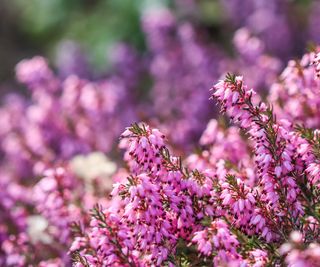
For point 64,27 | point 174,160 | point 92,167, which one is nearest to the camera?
point 174,160

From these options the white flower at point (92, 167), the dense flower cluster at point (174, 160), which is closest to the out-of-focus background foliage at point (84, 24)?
the dense flower cluster at point (174, 160)

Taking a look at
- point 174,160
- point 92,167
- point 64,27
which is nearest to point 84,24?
point 64,27

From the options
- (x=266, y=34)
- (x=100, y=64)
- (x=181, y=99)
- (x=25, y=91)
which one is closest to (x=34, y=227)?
(x=181, y=99)

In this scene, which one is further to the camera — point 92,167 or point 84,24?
point 84,24

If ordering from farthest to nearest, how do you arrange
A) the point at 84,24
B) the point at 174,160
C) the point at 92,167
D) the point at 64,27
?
the point at 64,27
the point at 84,24
the point at 92,167
the point at 174,160

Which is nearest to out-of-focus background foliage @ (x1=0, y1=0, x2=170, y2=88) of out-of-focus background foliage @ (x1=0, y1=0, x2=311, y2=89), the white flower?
out-of-focus background foliage @ (x1=0, y1=0, x2=311, y2=89)

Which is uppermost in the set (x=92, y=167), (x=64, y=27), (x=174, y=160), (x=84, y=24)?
(x=64, y=27)

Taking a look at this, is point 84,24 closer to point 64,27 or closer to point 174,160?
point 64,27
